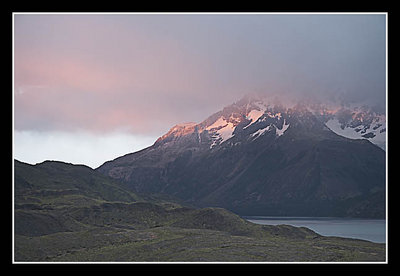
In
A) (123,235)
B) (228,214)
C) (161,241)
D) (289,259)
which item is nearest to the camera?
(289,259)

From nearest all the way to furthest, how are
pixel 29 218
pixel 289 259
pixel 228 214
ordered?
1. pixel 289 259
2. pixel 29 218
3. pixel 228 214

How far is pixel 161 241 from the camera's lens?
9694 centimetres

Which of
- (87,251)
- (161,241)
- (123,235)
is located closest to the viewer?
(87,251)

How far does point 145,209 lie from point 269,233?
4856 cm
